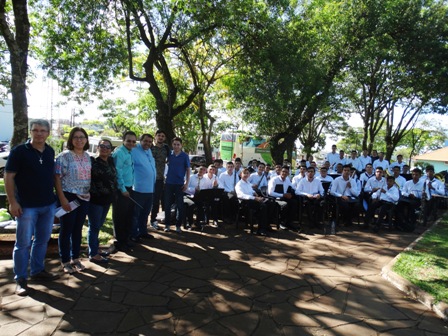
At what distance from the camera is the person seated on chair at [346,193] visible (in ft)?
27.0

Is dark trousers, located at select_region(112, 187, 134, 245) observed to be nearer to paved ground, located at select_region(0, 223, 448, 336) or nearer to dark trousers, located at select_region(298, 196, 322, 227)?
paved ground, located at select_region(0, 223, 448, 336)

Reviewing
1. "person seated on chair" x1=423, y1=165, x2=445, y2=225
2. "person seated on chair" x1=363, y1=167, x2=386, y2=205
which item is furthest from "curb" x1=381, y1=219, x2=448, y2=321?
"person seated on chair" x1=423, y1=165, x2=445, y2=225

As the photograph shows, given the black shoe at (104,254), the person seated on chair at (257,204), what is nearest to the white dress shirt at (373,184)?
the person seated on chair at (257,204)

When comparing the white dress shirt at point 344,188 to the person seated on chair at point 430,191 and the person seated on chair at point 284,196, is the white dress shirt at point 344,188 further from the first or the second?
the person seated on chair at point 430,191

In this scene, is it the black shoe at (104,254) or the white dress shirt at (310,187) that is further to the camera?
the white dress shirt at (310,187)

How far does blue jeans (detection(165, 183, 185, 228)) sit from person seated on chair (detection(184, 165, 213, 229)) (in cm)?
37

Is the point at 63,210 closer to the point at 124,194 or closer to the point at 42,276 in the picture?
the point at 42,276

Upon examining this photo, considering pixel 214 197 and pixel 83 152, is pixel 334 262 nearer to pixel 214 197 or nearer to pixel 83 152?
pixel 214 197

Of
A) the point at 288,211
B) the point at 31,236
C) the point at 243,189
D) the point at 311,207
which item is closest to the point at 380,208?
the point at 311,207

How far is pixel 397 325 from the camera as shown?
3396mm

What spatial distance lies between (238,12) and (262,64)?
1586mm

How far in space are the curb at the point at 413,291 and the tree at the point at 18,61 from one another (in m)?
6.35

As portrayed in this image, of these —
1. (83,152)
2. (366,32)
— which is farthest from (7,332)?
(366,32)

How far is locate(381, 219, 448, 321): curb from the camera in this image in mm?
3655
